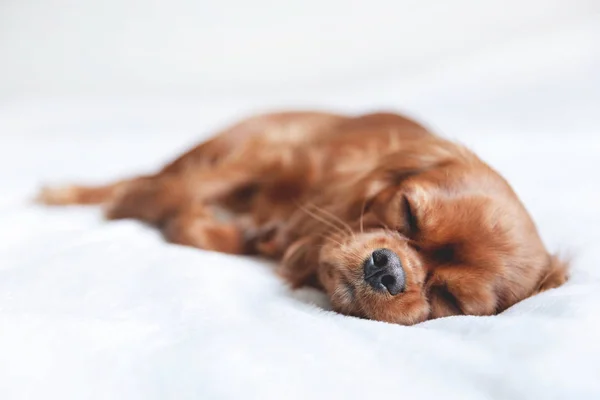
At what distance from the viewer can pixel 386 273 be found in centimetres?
144

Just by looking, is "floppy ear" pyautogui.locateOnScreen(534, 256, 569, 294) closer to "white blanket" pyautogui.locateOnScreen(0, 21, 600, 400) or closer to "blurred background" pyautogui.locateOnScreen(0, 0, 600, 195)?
"white blanket" pyautogui.locateOnScreen(0, 21, 600, 400)

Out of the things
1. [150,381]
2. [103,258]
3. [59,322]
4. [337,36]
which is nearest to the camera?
[150,381]

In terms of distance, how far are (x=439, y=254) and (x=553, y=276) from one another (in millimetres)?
271

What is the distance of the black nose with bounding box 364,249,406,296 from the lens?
1438 millimetres

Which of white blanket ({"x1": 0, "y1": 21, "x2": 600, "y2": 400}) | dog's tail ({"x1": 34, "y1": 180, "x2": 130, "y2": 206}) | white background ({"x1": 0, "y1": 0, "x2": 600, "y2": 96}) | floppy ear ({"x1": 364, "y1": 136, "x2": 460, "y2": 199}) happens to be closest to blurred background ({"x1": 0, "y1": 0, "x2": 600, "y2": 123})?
white background ({"x1": 0, "y1": 0, "x2": 600, "y2": 96})

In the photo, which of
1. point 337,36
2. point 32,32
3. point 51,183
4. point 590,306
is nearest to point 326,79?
point 337,36

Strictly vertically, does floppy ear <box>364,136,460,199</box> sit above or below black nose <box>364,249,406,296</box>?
above

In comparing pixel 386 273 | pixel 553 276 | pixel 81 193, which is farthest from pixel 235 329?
pixel 81 193

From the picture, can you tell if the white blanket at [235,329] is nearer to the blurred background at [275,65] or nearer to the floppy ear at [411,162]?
the floppy ear at [411,162]

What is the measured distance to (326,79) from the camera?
467cm

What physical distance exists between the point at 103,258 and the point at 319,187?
29.7 inches

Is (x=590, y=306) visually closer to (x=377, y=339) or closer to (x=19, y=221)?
(x=377, y=339)

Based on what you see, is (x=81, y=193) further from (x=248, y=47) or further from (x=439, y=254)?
(x=248, y=47)

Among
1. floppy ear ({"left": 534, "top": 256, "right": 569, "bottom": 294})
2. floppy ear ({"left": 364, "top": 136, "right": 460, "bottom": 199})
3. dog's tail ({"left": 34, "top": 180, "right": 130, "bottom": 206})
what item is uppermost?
floppy ear ({"left": 364, "top": 136, "right": 460, "bottom": 199})
